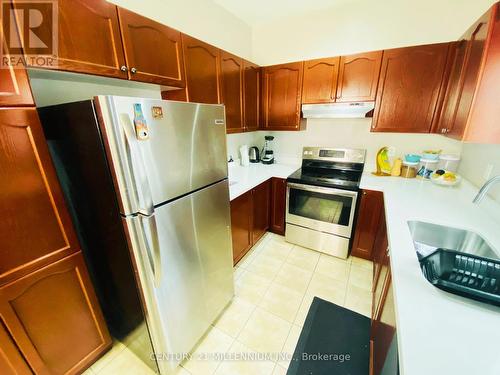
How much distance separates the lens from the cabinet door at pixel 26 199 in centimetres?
86

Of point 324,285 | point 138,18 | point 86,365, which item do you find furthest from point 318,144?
point 86,365

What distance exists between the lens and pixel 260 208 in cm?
242

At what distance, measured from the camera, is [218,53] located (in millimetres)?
1810

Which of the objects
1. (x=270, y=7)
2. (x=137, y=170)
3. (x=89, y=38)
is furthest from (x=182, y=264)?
(x=270, y=7)

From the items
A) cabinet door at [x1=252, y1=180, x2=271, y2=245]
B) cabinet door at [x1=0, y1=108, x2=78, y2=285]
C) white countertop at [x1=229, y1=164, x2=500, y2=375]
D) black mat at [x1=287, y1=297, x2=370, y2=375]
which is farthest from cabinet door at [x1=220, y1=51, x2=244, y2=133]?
black mat at [x1=287, y1=297, x2=370, y2=375]

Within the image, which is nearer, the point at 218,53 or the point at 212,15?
the point at 218,53

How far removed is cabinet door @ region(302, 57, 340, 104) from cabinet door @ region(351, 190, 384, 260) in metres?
1.09

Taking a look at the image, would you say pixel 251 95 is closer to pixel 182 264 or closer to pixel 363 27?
pixel 363 27

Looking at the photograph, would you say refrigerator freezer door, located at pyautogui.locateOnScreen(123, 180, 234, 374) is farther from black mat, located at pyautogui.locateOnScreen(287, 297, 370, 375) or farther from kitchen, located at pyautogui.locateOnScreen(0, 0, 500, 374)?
black mat, located at pyautogui.locateOnScreen(287, 297, 370, 375)

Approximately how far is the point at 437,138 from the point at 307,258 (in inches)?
72.8

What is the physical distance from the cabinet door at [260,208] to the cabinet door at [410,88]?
136cm

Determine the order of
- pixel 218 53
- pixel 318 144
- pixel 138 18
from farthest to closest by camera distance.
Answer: pixel 318 144 → pixel 218 53 → pixel 138 18

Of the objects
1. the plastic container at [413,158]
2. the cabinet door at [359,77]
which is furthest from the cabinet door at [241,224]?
the plastic container at [413,158]

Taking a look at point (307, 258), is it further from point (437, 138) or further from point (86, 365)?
point (86, 365)
